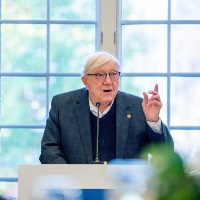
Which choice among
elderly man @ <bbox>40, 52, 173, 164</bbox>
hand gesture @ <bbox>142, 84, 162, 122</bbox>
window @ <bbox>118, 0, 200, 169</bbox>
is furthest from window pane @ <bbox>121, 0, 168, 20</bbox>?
hand gesture @ <bbox>142, 84, 162, 122</bbox>

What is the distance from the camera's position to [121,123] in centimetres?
286

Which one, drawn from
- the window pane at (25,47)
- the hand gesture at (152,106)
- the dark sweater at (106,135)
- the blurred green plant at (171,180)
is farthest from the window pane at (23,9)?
the blurred green plant at (171,180)

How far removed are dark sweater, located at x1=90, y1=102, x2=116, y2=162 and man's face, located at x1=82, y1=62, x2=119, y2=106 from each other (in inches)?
3.2

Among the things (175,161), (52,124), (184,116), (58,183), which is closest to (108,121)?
(52,124)

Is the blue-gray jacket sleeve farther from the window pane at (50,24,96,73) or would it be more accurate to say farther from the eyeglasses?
the window pane at (50,24,96,73)

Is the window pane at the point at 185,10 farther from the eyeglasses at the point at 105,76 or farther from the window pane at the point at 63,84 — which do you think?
the eyeglasses at the point at 105,76

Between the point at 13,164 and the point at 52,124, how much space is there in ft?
3.83

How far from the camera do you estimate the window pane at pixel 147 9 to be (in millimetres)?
3880

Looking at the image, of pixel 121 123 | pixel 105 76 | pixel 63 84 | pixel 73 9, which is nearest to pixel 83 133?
pixel 121 123

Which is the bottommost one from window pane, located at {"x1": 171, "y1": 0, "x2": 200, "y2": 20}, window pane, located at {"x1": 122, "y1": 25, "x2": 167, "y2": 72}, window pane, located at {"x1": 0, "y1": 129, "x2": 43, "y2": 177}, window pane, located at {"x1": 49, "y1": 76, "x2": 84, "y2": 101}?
window pane, located at {"x1": 0, "y1": 129, "x2": 43, "y2": 177}

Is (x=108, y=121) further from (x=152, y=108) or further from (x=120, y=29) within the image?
(x=120, y=29)

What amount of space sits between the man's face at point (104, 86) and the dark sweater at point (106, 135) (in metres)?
0.08

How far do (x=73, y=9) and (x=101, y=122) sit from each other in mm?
1320

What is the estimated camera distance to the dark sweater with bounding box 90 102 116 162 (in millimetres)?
2818
